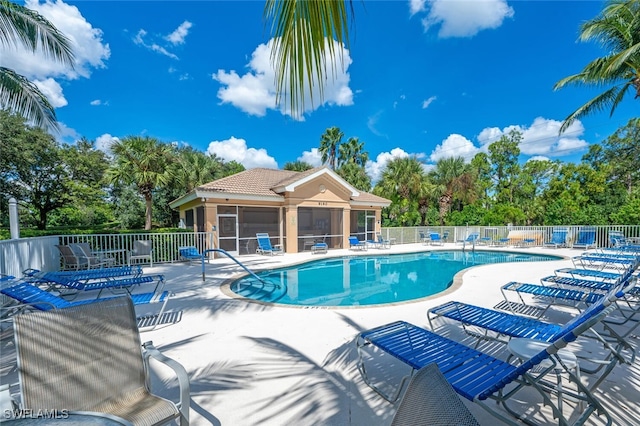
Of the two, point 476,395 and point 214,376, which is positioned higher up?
point 476,395

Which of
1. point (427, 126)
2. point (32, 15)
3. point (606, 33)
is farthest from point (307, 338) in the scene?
point (427, 126)

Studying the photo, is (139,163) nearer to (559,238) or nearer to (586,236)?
(559,238)

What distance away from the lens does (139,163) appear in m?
17.0

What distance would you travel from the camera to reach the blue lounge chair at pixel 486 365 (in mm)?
1953

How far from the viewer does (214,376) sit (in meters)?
3.09

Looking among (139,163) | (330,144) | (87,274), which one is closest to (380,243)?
(87,274)

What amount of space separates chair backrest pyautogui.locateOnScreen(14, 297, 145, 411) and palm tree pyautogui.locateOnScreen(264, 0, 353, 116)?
2279 mm

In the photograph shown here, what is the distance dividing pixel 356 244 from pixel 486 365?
15.3 metres

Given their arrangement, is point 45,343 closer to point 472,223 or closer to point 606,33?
point 606,33

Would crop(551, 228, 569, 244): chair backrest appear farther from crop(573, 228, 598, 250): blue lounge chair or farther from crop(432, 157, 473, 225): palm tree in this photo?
crop(432, 157, 473, 225): palm tree

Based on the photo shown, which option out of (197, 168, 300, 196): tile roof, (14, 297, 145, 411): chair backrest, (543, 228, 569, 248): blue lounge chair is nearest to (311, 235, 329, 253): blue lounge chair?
(197, 168, 300, 196): tile roof

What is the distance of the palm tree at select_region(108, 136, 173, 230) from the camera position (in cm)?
1675

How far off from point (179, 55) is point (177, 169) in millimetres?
7948

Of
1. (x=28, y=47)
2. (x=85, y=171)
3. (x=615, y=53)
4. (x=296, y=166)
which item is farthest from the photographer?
(x=296, y=166)
